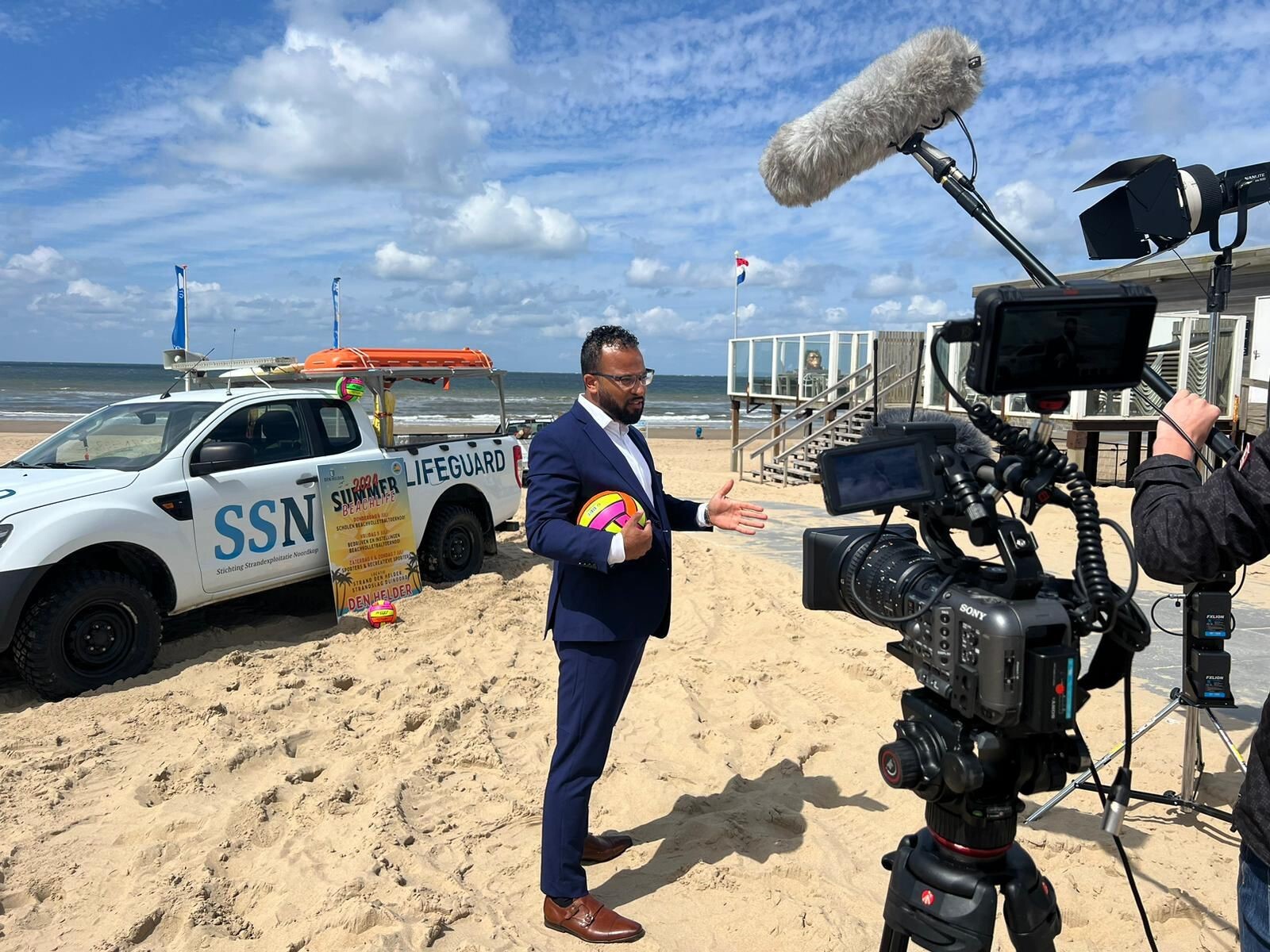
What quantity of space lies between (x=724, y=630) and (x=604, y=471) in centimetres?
350

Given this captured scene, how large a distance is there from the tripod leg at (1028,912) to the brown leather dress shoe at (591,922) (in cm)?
130

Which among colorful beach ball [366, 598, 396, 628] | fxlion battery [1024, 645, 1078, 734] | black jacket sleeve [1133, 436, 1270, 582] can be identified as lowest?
colorful beach ball [366, 598, 396, 628]

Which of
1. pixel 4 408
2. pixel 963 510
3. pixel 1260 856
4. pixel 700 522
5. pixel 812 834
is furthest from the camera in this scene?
pixel 4 408

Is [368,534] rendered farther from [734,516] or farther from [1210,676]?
[1210,676]

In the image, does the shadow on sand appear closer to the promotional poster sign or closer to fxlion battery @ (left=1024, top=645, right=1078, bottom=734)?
fxlion battery @ (left=1024, top=645, right=1078, bottom=734)

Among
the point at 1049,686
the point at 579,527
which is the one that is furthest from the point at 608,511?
the point at 1049,686

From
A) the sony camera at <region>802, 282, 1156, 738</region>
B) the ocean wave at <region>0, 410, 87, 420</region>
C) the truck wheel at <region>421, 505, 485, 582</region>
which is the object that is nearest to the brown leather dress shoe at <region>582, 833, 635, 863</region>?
the sony camera at <region>802, 282, 1156, 738</region>

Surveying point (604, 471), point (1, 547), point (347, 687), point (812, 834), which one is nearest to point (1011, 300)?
point (604, 471)

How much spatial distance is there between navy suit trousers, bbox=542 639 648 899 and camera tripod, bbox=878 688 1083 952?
1.11 metres

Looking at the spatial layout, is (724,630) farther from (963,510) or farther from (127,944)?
(963,510)

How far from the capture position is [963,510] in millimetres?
1748

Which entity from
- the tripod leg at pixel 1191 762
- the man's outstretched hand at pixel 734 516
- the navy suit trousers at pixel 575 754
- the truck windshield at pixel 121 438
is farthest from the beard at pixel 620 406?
the truck windshield at pixel 121 438

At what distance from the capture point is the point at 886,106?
2.64 meters

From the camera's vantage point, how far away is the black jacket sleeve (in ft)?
4.90
